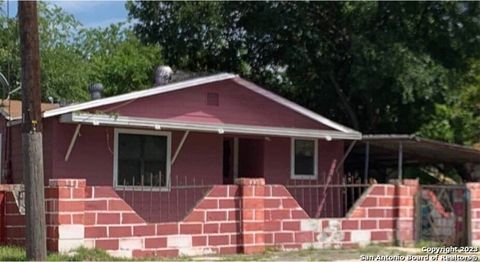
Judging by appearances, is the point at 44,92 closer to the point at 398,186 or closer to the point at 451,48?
the point at 451,48

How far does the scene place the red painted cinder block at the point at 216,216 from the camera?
1459 centimetres

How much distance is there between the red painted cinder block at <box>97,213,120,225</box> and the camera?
13.4 m

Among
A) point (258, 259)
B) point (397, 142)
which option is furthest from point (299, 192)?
point (258, 259)

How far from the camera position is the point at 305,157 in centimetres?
2080

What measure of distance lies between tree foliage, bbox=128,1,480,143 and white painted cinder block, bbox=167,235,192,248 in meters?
9.69

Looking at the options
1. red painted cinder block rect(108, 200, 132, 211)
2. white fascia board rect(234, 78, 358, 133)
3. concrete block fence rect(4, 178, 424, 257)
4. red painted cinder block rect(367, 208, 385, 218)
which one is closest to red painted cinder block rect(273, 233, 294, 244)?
concrete block fence rect(4, 178, 424, 257)

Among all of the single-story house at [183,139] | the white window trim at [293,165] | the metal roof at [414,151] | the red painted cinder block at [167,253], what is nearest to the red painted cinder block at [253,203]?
the red painted cinder block at [167,253]

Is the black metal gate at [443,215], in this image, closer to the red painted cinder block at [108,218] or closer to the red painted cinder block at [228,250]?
the red painted cinder block at [228,250]

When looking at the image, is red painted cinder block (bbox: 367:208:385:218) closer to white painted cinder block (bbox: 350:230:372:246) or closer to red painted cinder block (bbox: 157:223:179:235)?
white painted cinder block (bbox: 350:230:372:246)

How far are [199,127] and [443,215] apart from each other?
18.7 feet

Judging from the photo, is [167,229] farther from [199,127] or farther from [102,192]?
[199,127]

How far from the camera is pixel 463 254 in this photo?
1559 centimetres

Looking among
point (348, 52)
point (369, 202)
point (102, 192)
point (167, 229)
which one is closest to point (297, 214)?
point (369, 202)

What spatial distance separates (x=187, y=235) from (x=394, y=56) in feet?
32.7
